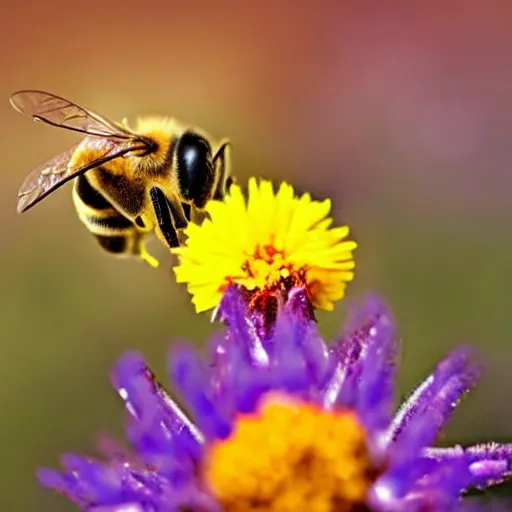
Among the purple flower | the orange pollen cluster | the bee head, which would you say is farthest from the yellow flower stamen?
the bee head

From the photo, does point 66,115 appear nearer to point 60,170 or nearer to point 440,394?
point 60,170

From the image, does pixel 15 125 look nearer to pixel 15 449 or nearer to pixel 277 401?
pixel 15 449

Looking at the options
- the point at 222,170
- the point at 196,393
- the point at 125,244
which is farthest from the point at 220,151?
the point at 196,393

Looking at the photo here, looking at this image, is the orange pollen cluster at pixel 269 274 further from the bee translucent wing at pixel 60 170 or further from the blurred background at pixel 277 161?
the blurred background at pixel 277 161

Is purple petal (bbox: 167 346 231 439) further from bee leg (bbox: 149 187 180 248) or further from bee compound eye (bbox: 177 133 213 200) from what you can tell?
bee compound eye (bbox: 177 133 213 200)

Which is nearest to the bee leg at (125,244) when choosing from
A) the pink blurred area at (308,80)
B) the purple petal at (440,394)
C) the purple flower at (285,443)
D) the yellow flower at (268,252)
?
the yellow flower at (268,252)
